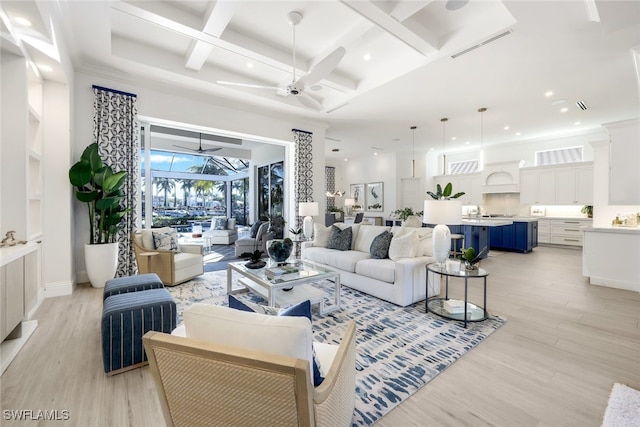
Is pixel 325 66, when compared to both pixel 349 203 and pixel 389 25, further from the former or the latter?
pixel 349 203

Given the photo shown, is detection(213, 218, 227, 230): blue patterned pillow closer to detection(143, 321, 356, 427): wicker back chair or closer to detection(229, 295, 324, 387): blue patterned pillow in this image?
detection(229, 295, 324, 387): blue patterned pillow

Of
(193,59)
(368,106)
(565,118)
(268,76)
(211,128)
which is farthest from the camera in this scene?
(565,118)

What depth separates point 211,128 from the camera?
5.17 meters

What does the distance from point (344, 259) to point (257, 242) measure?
2.94 metres

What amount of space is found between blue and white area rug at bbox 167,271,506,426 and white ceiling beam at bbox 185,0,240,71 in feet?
11.0

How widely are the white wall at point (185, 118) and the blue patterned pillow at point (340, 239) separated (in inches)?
78.7

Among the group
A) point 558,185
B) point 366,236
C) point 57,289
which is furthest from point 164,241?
point 558,185

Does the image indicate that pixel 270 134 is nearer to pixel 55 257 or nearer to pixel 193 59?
pixel 193 59

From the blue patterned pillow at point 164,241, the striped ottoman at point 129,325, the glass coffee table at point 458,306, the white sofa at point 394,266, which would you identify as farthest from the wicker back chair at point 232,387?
the blue patterned pillow at point 164,241

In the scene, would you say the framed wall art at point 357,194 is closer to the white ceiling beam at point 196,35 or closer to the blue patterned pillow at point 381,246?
the white ceiling beam at point 196,35

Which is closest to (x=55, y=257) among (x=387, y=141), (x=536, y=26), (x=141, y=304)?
(x=141, y=304)

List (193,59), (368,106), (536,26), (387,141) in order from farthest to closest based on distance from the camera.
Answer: (387,141) → (368,106) → (193,59) → (536,26)

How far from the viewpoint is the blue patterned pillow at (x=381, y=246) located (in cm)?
388

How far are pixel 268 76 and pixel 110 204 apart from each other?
3.18 metres
